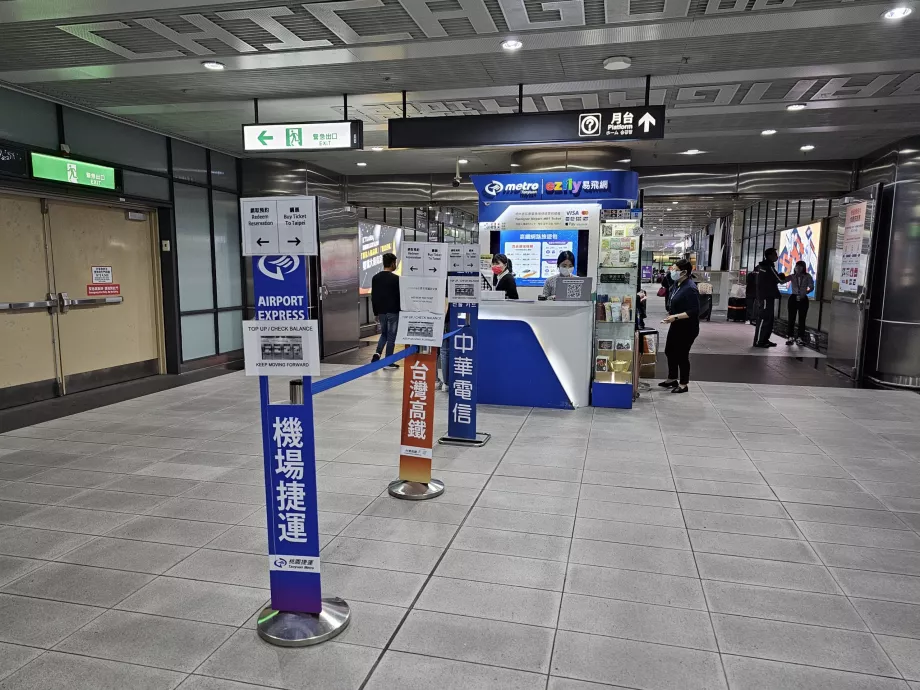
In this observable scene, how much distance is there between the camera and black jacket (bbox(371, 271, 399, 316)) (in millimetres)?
8227

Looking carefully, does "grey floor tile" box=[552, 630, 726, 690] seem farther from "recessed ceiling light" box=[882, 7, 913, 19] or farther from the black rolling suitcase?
the black rolling suitcase

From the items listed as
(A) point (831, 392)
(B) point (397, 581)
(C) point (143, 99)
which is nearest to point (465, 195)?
(C) point (143, 99)

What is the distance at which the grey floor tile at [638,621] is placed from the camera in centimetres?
235

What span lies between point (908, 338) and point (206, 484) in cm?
823

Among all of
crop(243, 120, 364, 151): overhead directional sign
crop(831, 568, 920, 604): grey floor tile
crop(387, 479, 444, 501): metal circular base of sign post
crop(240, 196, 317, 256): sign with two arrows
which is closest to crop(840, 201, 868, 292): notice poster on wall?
A: crop(831, 568, 920, 604): grey floor tile

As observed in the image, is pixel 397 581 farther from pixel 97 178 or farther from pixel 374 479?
pixel 97 178

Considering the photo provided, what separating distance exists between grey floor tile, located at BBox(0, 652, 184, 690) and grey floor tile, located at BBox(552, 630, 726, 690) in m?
1.42

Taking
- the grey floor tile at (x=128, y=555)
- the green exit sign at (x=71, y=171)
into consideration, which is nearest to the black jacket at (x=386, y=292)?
the green exit sign at (x=71, y=171)

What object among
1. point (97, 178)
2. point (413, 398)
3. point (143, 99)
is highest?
point (143, 99)

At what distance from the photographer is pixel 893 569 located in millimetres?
2918

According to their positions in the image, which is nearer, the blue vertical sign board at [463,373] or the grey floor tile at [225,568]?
the grey floor tile at [225,568]

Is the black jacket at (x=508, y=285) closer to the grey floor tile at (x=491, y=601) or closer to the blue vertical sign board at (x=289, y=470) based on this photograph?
the grey floor tile at (x=491, y=601)

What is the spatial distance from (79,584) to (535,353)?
173 inches

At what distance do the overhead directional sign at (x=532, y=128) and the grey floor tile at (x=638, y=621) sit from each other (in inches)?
159
